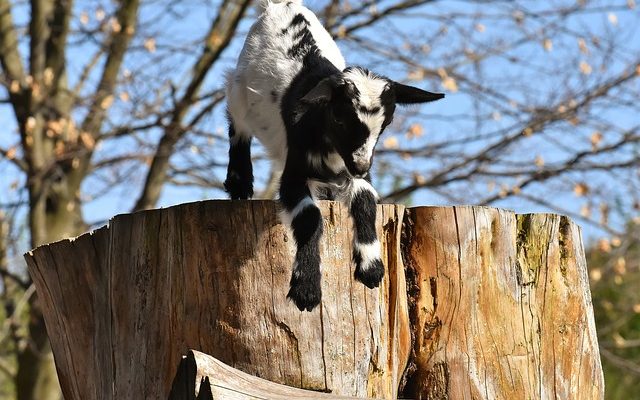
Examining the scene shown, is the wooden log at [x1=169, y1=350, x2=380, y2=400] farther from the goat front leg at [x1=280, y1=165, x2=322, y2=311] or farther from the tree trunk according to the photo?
the goat front leg at [x1=280, y1=165, x2=322, y2=311]

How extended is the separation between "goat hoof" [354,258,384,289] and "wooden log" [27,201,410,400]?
3cm

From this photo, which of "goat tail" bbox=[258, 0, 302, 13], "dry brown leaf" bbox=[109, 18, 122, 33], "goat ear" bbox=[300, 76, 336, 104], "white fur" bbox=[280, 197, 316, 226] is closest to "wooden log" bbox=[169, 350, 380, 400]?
"white fur" bbox=[280, 197, 316, 226]

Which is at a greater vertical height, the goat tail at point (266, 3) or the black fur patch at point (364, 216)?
the goat tail at point (266, 3)

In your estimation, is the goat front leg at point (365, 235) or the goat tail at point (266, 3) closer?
the goat front leg at point (365, 235)

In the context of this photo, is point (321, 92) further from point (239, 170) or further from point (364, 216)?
point (239, 170)

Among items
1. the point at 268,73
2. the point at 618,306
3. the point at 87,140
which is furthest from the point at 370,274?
the point at 618,306

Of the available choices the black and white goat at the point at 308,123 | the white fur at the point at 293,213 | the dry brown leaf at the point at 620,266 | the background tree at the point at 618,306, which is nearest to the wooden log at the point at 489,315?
the black and white goat at the point at 308,123

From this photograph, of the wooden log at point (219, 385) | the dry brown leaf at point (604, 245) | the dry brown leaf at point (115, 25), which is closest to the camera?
the wooden log at point (219, 385)

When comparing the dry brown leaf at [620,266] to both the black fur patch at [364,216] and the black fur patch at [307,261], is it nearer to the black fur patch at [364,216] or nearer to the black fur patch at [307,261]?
the black fur patch at [364,216]

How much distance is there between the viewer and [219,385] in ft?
11.0

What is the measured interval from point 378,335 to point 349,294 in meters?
0.20

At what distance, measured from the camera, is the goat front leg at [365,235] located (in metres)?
3.84

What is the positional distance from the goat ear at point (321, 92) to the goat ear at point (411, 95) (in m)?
0.38

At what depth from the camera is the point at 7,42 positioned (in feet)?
32.5
